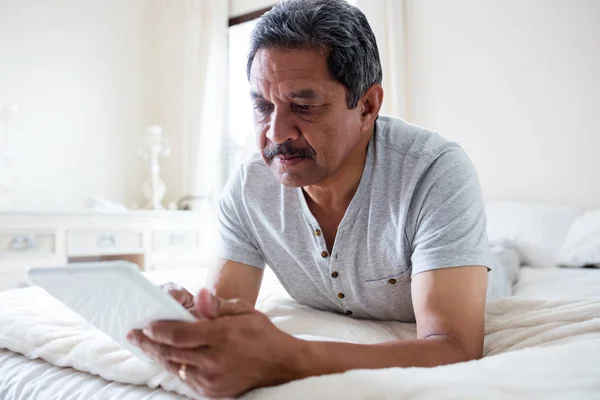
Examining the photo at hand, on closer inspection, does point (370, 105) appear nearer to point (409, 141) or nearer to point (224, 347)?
point (409, 141)

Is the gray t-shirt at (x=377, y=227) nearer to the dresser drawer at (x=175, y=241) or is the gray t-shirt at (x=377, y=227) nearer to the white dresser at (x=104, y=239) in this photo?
the white dresser at (x=104, y=239)

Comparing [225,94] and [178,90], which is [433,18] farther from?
[178,90]

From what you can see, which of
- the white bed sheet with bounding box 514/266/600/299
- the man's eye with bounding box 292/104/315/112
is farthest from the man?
the white bed sheet with bounding box 514/266/600/299

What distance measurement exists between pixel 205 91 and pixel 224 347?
134 inches

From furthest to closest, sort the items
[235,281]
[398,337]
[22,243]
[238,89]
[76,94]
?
[238,89], [76,94], [22,243], [235,281], [398,337]

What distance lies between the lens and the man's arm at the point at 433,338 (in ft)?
2.37

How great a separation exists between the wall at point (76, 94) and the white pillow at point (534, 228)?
245 cm

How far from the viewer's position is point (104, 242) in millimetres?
2924

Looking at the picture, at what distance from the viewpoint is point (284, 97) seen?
3.48 ft

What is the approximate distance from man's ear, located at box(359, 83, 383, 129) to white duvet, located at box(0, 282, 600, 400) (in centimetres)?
40

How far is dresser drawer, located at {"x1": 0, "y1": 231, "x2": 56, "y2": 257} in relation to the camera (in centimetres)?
253

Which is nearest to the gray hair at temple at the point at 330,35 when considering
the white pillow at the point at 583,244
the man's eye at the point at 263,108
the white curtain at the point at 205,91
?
the man's eye at the point at 263,108

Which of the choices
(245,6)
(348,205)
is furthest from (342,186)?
(245,6)

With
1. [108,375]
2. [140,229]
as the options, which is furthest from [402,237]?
[140,229]
